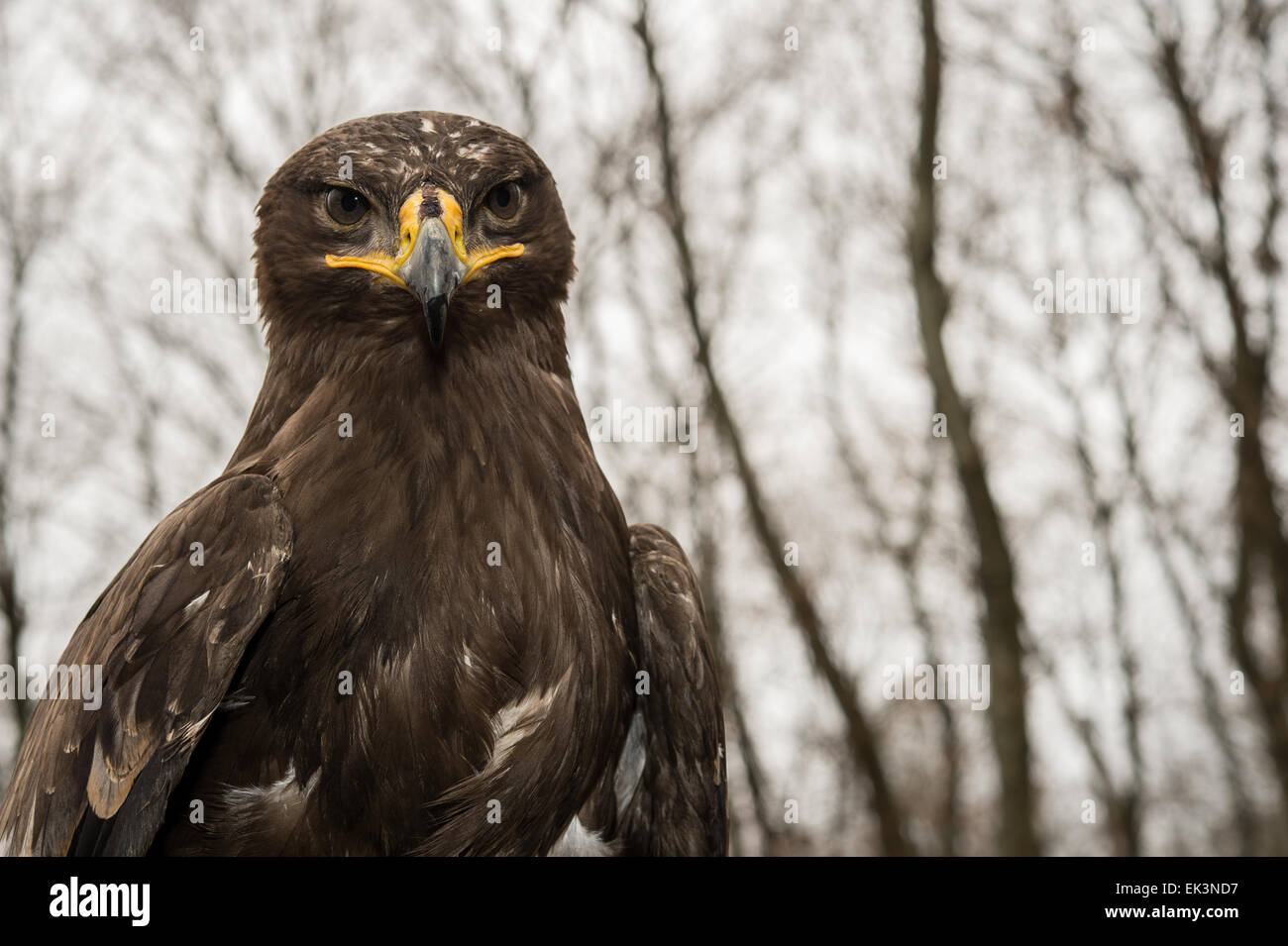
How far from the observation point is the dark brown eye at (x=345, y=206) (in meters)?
2.79

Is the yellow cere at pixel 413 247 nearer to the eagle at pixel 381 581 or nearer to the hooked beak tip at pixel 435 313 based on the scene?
the eagle at pixel 381 581

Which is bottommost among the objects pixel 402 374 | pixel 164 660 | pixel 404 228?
pixel 164 660

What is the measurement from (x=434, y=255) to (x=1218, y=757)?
24.9 metres

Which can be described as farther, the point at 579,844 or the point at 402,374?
the point at 579,844

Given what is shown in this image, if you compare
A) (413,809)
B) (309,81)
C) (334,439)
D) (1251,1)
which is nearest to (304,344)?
(334,439)

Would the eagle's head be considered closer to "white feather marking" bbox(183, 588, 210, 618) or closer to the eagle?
the eagle

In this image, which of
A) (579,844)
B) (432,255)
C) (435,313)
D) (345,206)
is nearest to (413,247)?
(432,255)

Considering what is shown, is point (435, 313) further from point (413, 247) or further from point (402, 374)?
point (402, 374)

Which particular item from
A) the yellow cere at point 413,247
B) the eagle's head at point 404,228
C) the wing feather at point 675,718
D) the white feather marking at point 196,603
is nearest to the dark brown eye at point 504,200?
the eagle's head at point 404,228

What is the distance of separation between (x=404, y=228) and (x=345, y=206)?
0.31m

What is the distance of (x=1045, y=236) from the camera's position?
12.4 metres

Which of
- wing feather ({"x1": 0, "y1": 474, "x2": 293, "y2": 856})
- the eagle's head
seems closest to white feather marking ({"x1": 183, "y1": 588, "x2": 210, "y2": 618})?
wing feather ({"x1": 0, "y1": 474, "x2": 293, "y2": 856})

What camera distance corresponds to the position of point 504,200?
9.58 feet
